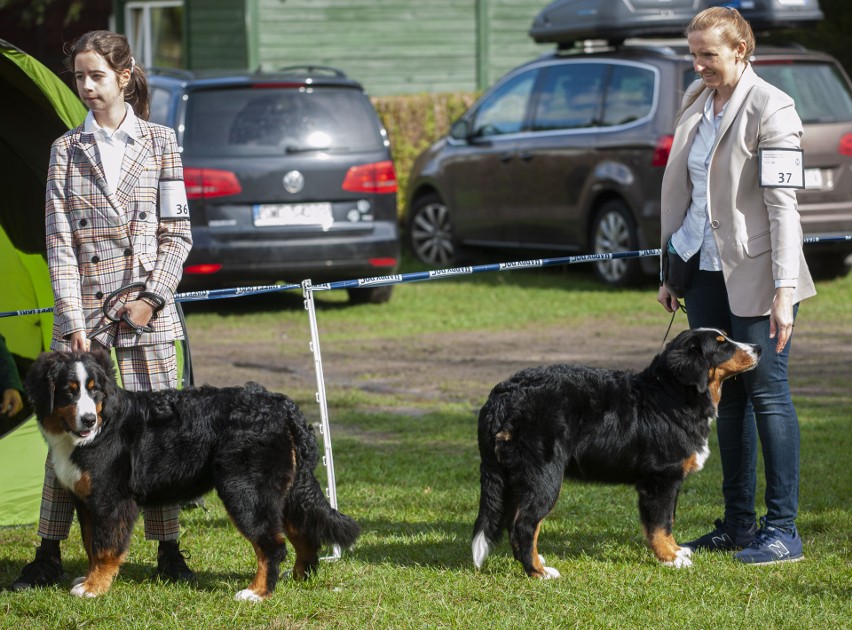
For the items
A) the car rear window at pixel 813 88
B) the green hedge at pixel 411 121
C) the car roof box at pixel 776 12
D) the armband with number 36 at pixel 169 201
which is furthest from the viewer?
the green hedge at pixel 411 121

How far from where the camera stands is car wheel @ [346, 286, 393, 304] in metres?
12.6

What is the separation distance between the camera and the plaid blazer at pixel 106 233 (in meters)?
4.89

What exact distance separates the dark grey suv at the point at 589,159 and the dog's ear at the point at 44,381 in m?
7.94

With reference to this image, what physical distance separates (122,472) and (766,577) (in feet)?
8.32

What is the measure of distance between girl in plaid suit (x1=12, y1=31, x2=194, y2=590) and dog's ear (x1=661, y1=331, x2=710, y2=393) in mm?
2026

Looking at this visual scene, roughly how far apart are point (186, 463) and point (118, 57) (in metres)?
1.57

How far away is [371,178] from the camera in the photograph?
11633 mm

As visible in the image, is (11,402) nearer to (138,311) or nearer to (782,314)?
(138,311)

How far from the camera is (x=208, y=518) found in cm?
618

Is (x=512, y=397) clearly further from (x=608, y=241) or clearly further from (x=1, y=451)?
(x=608, y=241)

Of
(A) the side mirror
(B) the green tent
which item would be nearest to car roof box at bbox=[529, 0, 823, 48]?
(A) the side mirror

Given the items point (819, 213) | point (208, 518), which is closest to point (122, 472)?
point (208, 518)

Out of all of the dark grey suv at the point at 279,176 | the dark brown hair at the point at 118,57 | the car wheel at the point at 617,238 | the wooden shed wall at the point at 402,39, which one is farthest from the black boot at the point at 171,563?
the wooden shed wall at the point at 402,39

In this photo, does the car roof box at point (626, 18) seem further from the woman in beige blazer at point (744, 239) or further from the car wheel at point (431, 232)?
the woman in beige blazer at point (744, 239)
